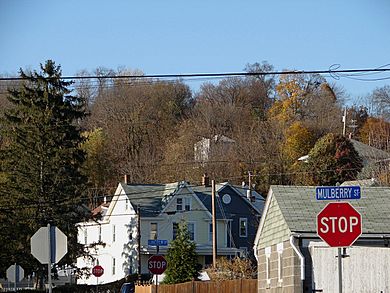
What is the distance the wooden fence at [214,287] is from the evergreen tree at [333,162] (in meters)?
32.5

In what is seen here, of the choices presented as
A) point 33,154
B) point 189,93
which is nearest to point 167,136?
point 189,93

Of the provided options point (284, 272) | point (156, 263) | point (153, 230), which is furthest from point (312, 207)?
point (153, 230)

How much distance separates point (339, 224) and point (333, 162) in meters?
58.9

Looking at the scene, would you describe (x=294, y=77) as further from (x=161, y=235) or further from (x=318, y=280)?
(x=318, y=280)

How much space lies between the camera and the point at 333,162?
75.5 metres

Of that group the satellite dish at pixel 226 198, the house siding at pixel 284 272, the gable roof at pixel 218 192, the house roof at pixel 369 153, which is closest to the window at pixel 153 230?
the gable roof at pixel 218 192

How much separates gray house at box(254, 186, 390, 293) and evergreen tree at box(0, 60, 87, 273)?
2909 cm

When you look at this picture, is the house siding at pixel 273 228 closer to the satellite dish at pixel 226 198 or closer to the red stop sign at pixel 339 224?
the red stop sign at pixel 339 224

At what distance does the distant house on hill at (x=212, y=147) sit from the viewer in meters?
90.6

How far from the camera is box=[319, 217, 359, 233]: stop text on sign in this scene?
1719 centimetres

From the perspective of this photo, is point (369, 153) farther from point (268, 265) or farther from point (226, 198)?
point (268, 265)

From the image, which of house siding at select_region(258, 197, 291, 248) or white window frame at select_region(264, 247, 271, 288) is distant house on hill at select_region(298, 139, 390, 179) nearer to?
house siding at select_region(258, 197, 291, 248)

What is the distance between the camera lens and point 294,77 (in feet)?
344

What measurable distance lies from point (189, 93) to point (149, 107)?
23.3 ft
